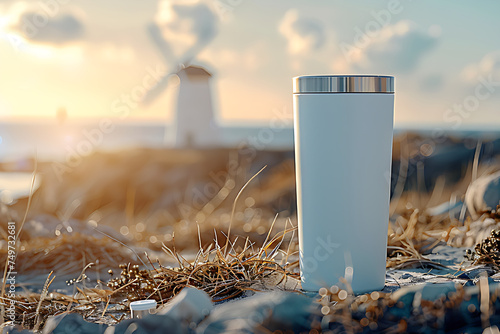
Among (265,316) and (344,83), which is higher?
(344,83)

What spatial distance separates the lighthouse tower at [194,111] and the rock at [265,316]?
711 inches

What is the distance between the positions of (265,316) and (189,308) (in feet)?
1.04

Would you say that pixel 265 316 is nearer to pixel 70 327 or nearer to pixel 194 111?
pixel 70 327

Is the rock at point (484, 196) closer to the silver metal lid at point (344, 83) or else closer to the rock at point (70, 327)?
the silver metal lid at point (344, 83)

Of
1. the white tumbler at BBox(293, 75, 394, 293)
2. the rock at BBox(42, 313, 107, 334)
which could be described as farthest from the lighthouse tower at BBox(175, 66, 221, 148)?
the rock at BBox(42, 313, 107, 334)

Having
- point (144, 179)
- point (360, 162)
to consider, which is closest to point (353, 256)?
point (360, 162)

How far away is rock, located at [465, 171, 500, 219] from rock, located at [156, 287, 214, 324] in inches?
88.5

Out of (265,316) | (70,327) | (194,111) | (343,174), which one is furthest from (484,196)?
(194,111)

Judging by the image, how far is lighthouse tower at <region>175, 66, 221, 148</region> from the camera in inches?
781

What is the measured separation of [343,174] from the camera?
7.04 feet

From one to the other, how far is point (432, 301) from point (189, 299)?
2.68 feet

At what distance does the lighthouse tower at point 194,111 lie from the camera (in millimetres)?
19844

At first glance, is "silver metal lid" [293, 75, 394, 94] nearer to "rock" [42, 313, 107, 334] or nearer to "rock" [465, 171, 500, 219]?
"rock" [42, 313, 107, 334]

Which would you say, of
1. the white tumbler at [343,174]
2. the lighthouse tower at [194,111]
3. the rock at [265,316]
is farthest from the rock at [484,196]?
the lighthouse tower at [194,111]
